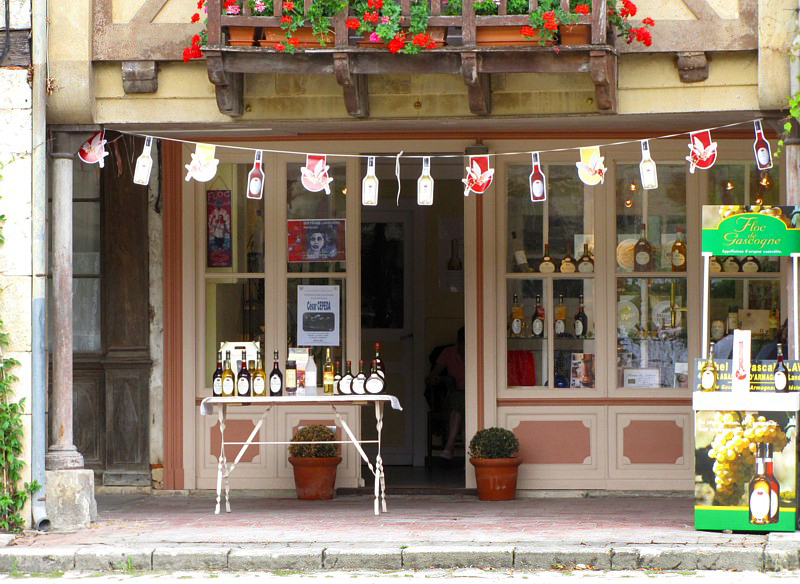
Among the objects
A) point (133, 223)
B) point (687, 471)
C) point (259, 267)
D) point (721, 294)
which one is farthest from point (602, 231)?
point (133, 223)

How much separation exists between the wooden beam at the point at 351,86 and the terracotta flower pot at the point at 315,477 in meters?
3.33

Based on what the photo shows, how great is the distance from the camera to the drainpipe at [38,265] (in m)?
9.82

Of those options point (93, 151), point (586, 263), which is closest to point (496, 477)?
point (586, 263)

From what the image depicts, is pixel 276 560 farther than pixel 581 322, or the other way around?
pixel 581 322

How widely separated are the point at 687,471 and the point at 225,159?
202 inches

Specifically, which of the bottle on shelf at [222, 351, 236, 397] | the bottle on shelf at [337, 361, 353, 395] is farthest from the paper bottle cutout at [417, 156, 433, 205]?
the bottle on shelf at [222, 351, 236, 397]

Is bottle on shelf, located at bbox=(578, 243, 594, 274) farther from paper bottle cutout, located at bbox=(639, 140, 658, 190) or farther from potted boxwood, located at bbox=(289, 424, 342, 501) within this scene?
potted boxwood, located at bbox=(289, 424, 342, 501)

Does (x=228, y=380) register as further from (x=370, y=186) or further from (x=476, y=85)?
(x=476, y=85)

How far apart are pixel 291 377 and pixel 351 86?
104 inches

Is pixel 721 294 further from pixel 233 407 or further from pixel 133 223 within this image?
pixel 133 223

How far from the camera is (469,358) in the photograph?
11.8 metres

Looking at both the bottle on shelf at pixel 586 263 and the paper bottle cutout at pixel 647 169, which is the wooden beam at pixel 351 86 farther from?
the bottle on shelf at pixel 586 263

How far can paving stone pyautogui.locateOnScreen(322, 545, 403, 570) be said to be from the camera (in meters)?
8.81

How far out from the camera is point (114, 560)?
897 cm
